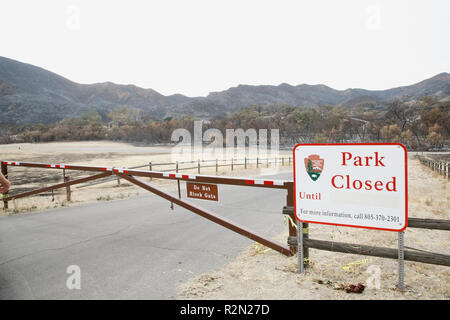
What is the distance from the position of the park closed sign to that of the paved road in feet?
5.78

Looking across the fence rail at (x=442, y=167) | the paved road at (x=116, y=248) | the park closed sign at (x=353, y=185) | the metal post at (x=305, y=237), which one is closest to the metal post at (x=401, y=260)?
the park closed sign at (x=353, y=185)

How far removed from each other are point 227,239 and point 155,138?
83055mm

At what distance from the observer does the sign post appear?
138 inches

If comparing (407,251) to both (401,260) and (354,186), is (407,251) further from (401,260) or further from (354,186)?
(354,186)

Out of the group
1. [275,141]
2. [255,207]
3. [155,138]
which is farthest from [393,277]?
[155,138]

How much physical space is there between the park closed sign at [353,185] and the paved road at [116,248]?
1763 mm

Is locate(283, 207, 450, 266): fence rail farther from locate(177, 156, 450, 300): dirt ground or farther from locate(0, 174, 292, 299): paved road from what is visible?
locate(0, 174, 292, 299): paved road

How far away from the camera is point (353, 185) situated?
3.72 metres

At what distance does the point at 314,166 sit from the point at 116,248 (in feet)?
12.0

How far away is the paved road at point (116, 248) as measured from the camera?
3.88 meters

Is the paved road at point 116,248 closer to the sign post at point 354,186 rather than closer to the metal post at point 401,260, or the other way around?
the sign post at point 354,186

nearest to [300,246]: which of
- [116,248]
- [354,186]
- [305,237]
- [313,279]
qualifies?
[305,237]
